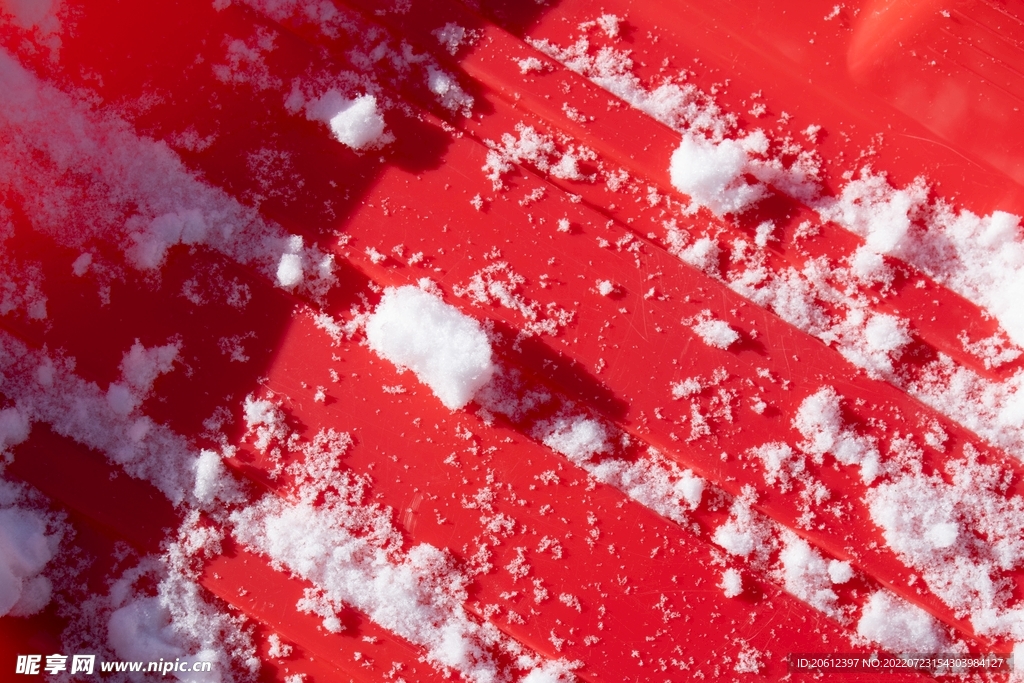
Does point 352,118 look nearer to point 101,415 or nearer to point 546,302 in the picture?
point 546,302

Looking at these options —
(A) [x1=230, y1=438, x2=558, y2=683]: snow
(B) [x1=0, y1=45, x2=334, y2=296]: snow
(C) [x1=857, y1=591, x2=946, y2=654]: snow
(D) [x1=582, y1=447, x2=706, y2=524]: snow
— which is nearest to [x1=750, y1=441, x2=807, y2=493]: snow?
(D) [x1=582, y1=447, x2=706, y2=524]: snow

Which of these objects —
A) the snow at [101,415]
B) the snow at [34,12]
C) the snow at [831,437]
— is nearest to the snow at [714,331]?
the snow at [831,437]

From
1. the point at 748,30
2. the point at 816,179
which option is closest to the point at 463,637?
the point at 816,179

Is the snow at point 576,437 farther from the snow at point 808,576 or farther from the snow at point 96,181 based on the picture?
the snow at point 96,181

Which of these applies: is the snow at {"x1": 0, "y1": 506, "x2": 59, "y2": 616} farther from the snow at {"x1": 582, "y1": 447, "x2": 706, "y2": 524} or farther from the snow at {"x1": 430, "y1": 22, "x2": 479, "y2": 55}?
the snow at {"x1": 430, "y1": 22, "x2": 479, "y2": 55}

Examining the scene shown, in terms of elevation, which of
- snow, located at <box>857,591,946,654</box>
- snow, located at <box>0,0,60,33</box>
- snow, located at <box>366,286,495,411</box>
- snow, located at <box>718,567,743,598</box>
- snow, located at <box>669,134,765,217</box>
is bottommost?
snow, located at <box>718,567,743,598</box>

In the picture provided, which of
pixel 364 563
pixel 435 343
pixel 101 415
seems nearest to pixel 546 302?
Answer: pixel 435 343

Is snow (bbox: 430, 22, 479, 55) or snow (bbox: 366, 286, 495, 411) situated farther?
snow (bbox: 430, 22, 479, 55)
